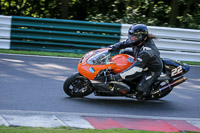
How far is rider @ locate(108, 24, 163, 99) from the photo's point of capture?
6.82 m

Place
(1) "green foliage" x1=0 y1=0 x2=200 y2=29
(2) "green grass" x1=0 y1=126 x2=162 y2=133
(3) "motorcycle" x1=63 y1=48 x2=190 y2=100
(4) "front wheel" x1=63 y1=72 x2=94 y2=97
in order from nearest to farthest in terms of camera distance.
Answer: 1. (2) "green grass" x1=0 y1=126 x2=162 y2=133
2. (3) "motorcycle" x1=63 y1=48 x2=190 y2=100
3. (4) "front wheel" x1=63 y1=72 x2=94 y2=97
4. (1) "green foliage" x1=0 y1=0 x2=200 y2=29

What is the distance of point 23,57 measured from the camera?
11.0m

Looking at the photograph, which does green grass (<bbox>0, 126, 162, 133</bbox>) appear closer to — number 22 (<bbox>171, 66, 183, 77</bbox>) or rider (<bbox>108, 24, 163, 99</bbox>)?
rider (<bbox>108, 24, 163, 99</bbox>)

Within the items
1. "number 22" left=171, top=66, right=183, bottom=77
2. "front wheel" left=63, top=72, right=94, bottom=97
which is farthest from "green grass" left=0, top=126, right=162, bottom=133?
"number 22" left=171, top=66, right=183, bottom=77

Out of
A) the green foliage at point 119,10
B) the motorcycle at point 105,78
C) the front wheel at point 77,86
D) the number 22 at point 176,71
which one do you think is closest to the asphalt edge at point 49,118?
the motorcycle at point 105,78

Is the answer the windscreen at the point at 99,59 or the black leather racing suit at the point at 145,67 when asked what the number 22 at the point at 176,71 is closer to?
the black leather racing suit at the point at 145,67

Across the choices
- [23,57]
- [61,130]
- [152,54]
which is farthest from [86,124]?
[23,57]

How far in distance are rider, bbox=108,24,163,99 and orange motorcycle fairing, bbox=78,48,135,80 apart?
0.61 feet

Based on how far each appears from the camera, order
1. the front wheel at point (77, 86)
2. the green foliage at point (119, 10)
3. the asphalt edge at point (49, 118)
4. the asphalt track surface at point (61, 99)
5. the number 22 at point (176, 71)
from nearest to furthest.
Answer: the asphalt edge at point (49, 118) → the asphalt track surface at point (61, 99) → the front wheel at point (77, 86) → the number 22 at point (176, 71) → the green foliage at point (119, 10)

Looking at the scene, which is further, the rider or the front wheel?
the front wheel

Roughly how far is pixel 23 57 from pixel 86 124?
19.0 feet

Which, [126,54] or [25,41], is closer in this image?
[126,54]

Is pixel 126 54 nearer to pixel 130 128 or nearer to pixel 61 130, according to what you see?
pixel 130 128

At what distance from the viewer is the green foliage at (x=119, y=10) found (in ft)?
47.9
